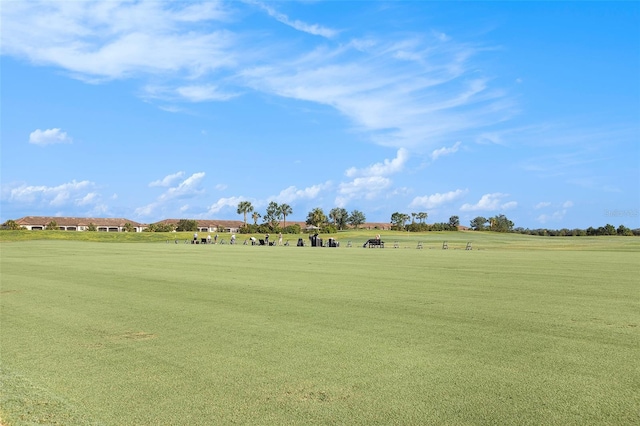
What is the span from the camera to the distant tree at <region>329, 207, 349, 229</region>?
161 m

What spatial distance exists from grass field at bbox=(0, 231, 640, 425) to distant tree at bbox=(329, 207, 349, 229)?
482 ft

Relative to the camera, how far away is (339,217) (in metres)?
161

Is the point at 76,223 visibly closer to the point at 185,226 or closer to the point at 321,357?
the point at 185,226

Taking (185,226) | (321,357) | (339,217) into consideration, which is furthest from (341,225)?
(321,357)

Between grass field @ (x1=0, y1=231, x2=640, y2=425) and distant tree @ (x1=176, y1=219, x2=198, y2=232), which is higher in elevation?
distant tree @ (x1=176, y1=219, x2=198, y2=232)

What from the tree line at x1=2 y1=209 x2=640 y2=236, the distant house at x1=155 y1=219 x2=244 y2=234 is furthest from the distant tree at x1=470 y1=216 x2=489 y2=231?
the distant house at x1=155 y1=219 x2=244 y2=234

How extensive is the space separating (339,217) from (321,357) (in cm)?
15423

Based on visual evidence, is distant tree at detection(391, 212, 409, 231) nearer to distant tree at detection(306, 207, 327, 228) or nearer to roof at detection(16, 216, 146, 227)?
distant tree at detection(306, 207, 327, 228)

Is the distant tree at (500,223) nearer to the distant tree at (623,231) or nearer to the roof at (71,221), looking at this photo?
the distant tree at (623,231)

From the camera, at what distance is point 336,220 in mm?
160875

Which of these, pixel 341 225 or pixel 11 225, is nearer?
pixel 11 225

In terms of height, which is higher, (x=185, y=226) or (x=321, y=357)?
(x=185, y=226)

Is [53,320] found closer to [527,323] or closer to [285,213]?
[527,323]

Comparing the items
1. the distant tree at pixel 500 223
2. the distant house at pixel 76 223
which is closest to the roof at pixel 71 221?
the distant house at pixel 76 223
